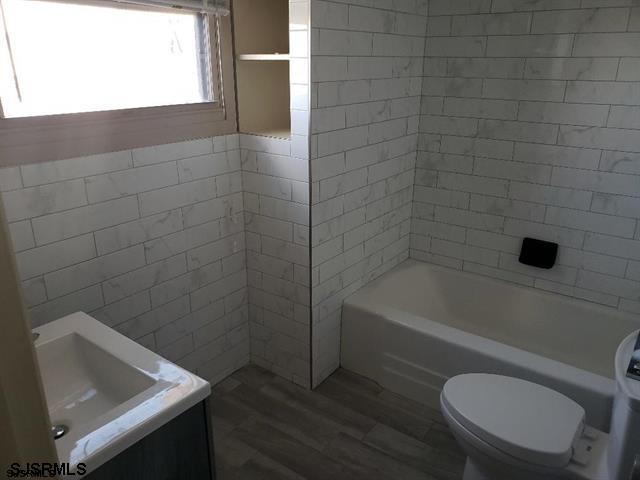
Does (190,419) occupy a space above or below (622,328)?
above

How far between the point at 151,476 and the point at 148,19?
1.56 meters

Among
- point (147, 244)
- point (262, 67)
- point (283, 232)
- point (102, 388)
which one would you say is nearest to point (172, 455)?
point (102, 388)

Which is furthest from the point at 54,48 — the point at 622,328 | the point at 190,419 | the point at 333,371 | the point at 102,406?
the point at 622,328

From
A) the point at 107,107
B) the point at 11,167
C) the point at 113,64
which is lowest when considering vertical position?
the point at 11,167

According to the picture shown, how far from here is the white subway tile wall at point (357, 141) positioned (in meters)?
2.08

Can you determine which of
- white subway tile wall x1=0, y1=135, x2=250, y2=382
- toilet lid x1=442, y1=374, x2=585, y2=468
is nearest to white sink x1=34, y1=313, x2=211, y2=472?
white subway tile wall x1=0, y1=135, x2=250, y2=382

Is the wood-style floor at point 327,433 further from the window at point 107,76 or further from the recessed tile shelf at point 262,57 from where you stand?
Answer: the recessed tile shelf at point 262,57

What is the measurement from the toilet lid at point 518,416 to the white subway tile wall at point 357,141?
0.83 m

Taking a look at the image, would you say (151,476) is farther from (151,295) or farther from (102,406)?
(151,295)

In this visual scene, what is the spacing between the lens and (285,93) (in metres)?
2.56

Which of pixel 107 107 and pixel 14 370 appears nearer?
pixel 14 370

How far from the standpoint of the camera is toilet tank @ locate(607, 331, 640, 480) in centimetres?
142

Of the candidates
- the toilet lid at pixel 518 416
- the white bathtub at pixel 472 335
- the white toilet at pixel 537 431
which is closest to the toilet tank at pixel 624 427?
the white toilet at pixel 537 431

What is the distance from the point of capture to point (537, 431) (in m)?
1.60
